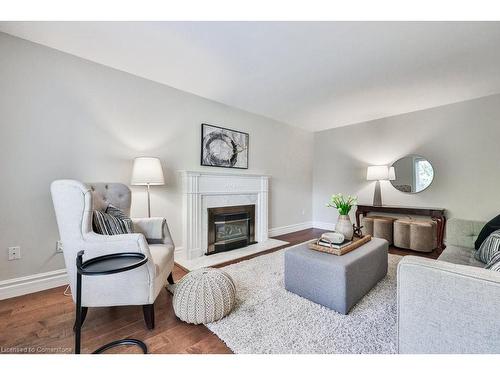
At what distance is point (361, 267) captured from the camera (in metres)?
1.75

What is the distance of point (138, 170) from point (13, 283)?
1.43m

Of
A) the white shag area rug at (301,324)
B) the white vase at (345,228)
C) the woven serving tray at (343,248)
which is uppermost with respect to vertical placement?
the white vase at (345,228)

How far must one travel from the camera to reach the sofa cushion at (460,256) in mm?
1638

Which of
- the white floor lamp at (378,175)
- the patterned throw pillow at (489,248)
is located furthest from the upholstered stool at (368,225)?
the patterned throw pillow at (489,248)

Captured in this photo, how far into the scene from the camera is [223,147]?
3.38 m

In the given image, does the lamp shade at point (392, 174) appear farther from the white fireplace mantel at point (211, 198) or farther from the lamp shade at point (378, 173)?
the white fireplace mantel at point (211, 198)

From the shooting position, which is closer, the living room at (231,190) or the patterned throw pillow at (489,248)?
the living room at (231,190)

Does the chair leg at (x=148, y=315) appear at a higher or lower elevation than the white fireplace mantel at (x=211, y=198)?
lower

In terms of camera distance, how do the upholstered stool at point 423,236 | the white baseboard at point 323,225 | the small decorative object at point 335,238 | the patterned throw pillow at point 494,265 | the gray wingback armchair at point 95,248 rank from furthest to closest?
1. the white baseboard at point 323,225
2. the upholstered stool at point 423,236
3. the small decorative object at point 335,238
4. the gray wingback armchair at point 95,248
5. the patterned throw pillow at point 494,265

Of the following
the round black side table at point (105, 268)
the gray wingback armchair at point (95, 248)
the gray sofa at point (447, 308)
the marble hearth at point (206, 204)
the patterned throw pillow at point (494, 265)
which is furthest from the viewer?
the marble hearth at point (206, 204)

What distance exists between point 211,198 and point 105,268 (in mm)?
2040

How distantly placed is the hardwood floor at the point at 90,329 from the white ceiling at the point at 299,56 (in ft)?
7.57
